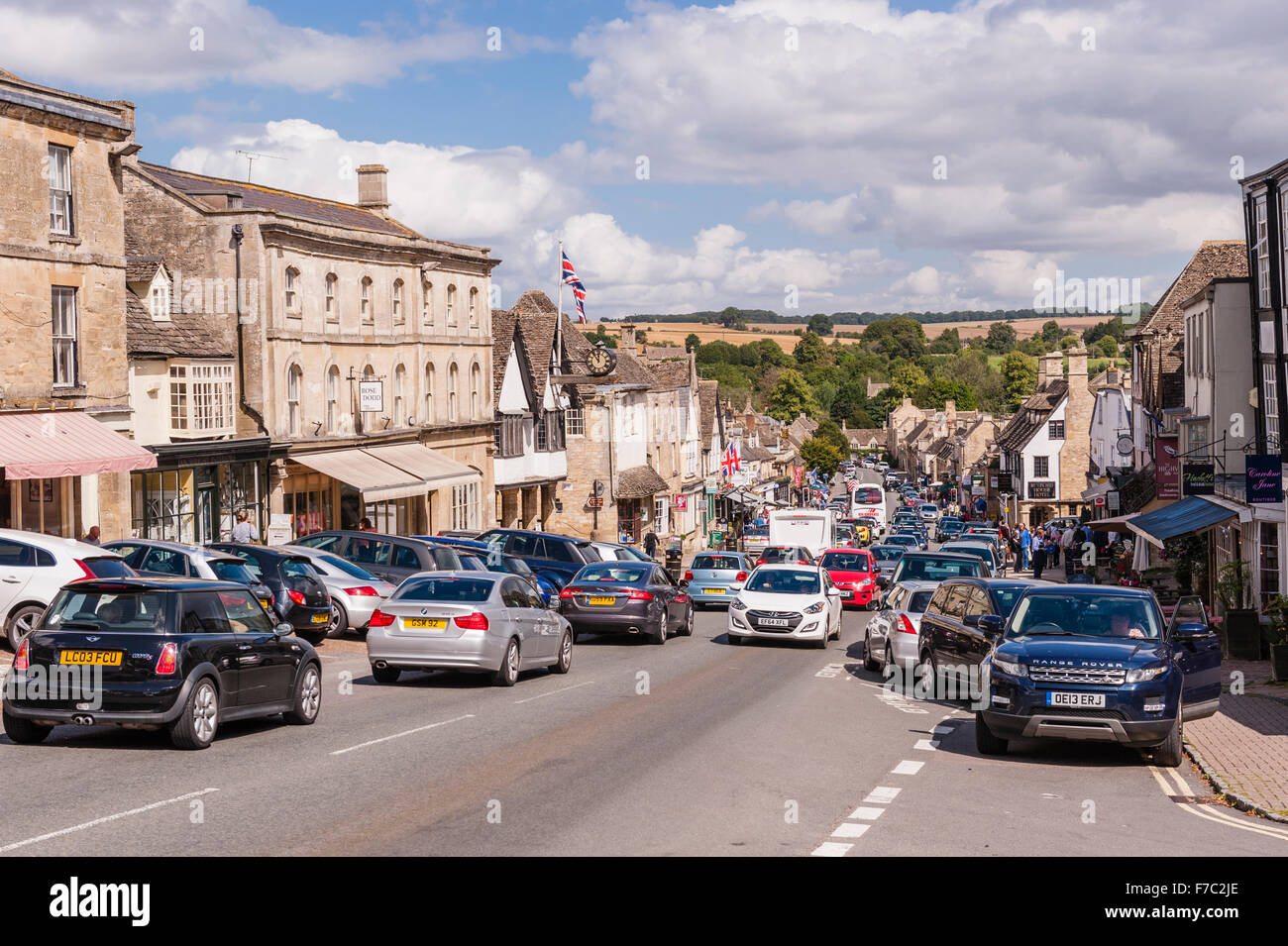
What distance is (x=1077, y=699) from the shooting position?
44.9ft

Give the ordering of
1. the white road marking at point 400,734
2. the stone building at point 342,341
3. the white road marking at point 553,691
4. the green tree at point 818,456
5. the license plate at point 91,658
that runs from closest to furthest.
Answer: the license plate at point 91,658 → the white road marking at point 400,734 → the white road marking at point 553,691 → the stone building at point 342,341 → the green tree at point 818,456

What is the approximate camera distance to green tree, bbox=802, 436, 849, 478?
157m

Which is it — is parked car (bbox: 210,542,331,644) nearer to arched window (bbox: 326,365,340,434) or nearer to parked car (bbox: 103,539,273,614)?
parked car (bbox: 103,539,273,614)

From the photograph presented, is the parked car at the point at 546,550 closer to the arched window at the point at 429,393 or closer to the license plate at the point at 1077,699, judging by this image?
the arched window at the point at 429,393

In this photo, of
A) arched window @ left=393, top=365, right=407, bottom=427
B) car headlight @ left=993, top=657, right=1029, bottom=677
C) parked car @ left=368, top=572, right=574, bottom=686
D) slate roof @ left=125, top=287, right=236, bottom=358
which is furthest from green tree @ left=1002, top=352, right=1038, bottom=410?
car headlight @ left=993, top=657, right=1029, bottom=677

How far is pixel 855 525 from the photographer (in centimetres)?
8238

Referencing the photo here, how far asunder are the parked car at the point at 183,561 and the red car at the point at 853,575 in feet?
69.6

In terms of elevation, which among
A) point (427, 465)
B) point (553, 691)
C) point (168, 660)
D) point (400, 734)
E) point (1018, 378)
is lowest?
point (553, 691)

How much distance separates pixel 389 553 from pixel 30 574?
9.57 meters

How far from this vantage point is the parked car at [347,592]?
84.6 feet

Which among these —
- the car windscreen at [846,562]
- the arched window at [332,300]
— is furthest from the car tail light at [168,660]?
the car windscreen at [846,562]

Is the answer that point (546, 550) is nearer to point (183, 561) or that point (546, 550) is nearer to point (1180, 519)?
point (183, 561)

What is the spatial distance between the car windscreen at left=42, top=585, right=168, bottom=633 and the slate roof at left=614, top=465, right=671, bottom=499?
51.4 m

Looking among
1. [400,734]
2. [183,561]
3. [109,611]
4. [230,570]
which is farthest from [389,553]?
[109,611]
